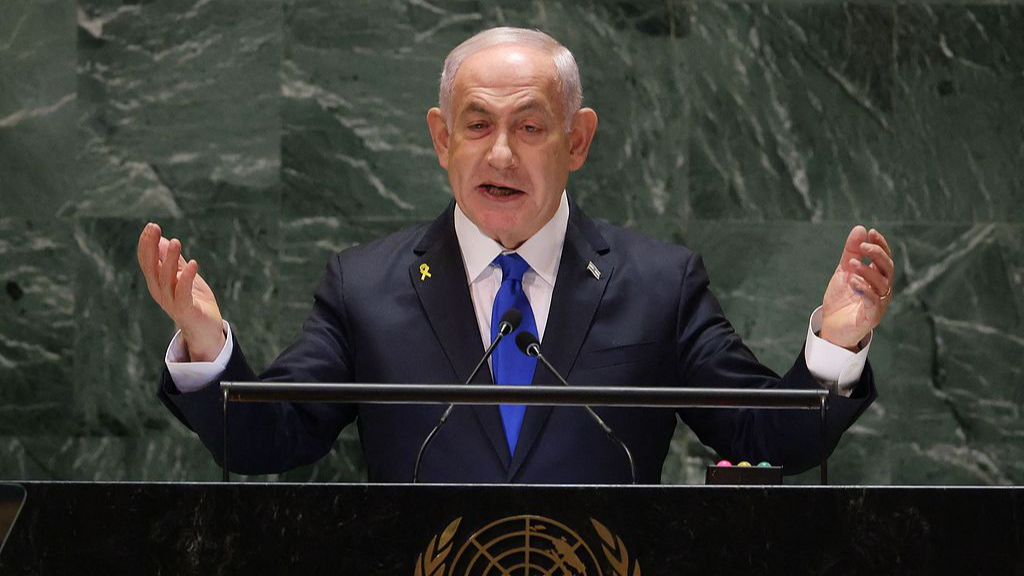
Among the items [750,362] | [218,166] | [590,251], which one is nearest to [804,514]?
[750,362]

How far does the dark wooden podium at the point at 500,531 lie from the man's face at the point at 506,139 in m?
1.24

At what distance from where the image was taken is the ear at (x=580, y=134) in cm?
331

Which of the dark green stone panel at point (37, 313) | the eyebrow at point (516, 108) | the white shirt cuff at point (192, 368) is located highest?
the eyebrow at point (516, 108)

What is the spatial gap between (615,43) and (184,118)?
4.79 feet

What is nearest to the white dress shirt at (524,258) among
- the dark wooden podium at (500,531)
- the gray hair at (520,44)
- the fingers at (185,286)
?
the gray hair at (520,44)

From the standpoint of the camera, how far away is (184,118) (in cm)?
465

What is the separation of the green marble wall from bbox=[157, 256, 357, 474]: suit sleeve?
1.40 m

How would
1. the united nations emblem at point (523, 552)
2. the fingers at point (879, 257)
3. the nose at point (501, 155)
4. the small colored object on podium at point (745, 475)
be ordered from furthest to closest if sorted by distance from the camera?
the nose at point (501, 155) < the small colored object on podium at point (745, 475) < the fingers at point (879, 257) < the united nations emblem at point (523, 552)

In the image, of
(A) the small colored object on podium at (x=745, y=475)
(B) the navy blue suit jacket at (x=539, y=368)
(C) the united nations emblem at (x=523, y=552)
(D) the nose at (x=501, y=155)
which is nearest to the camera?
(C) the united nations emblem at (x=523, y=552)

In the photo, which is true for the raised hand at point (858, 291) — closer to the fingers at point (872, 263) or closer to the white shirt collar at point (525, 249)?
the fingers at point (872, 263)

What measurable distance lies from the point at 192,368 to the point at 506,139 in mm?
891

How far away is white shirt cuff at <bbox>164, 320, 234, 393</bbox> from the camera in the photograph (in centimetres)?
269

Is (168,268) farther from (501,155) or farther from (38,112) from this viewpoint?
(38,112)

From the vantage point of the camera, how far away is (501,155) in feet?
10.2
